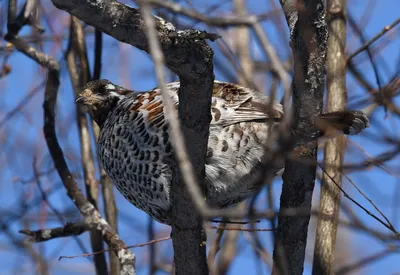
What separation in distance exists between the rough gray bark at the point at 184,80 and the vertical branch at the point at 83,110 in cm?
164

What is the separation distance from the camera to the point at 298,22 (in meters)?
3.37

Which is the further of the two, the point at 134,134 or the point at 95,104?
the point at 95,104

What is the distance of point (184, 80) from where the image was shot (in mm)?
3311

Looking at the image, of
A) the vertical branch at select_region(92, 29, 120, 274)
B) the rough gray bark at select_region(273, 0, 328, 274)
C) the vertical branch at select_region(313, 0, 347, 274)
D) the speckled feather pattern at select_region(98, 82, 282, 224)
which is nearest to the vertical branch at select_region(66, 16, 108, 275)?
the vertical branch at select_region(92, 29, 120, 274)

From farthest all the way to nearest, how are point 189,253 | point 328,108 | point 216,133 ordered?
1. point 328,108
2. point 216,133
3. point 189,253

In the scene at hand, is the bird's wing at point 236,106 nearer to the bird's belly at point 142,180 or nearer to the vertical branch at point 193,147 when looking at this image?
the bird's belly at point 142,180


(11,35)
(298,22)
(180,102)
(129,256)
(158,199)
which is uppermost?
(11,35)

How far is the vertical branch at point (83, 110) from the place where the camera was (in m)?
5.83

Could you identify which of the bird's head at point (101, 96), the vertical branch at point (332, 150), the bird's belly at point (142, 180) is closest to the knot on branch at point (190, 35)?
the vertical branch at point (332, 150)

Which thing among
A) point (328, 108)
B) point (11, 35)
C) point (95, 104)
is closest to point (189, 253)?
point (328, 108)

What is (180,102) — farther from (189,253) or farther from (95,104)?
(95,104)

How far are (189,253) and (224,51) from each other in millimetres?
2487

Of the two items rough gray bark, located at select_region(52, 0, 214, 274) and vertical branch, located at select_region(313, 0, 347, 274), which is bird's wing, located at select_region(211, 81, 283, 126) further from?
rough gray bark, located at select_region(52, 0, 214, 274)

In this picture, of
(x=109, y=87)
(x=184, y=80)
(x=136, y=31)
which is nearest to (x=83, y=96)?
(x=109, y=87)
